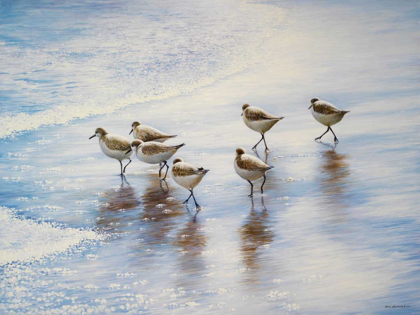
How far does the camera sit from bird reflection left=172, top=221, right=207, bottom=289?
7.29 metres

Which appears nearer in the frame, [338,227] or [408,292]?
[408,292]

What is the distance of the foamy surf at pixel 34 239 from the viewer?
27.2 feet

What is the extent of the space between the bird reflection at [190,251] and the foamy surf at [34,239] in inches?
36.6

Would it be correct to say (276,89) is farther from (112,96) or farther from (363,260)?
(363,260)

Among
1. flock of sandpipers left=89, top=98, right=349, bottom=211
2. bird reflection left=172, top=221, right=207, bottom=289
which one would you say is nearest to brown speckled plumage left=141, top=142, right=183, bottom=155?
flock of sandpipers left=89, top=98, right=349, bottom=211

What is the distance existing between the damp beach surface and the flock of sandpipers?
316 millimetres

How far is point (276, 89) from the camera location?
1678 cm

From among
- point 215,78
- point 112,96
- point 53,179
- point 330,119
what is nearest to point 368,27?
point 215,78

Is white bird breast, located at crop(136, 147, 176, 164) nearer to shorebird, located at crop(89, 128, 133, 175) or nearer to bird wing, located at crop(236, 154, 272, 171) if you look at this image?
shorebird, located at crop(89, 128, 133, 175)

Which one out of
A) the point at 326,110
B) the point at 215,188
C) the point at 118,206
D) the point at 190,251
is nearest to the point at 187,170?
the point at 215,188

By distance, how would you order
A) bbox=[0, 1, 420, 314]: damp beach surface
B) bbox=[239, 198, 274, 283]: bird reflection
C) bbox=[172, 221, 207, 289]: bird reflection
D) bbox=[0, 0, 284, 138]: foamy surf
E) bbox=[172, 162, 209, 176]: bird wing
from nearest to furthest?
bbox=[0, 1, 420, 314]: damp beach surface, bbox=[172, 221, 207, 289]: bird reflection, bbox=[239, 198, 274, 283]: bird reflection, bbox=[172, 162, 209, 176]: bird wing, bbox=[0, 0, 284, 138]: foamy surf

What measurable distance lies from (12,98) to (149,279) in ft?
38.5

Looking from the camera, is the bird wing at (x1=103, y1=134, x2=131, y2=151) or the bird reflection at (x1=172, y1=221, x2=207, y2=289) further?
the bird wing at (x1=103, y1=134, x2=131, y2=151)

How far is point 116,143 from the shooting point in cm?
1113
